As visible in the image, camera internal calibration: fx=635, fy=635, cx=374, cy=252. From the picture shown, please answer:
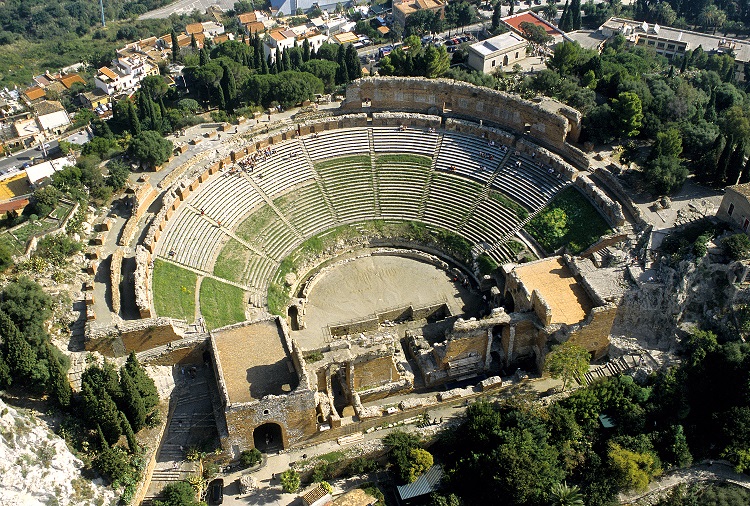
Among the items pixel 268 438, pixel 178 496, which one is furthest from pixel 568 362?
pixel 178 496

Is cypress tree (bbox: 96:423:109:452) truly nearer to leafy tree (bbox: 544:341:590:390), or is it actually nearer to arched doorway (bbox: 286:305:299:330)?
arched doorway (bbox: 286:305:299:330)

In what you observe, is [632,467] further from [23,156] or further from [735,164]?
[23,156]

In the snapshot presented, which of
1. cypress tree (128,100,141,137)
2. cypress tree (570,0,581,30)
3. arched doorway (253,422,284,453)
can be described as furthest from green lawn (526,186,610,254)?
cypress tree (570,0,581,30)

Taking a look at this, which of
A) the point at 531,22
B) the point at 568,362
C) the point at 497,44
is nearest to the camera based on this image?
the point at 568,362

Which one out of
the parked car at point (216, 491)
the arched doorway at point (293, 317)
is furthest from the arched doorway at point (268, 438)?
the arched doorway at point (293, 317)

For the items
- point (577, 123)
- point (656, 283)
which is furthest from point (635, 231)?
point (577, 123)

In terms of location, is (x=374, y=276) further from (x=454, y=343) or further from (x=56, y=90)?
(x=56, y=90)
